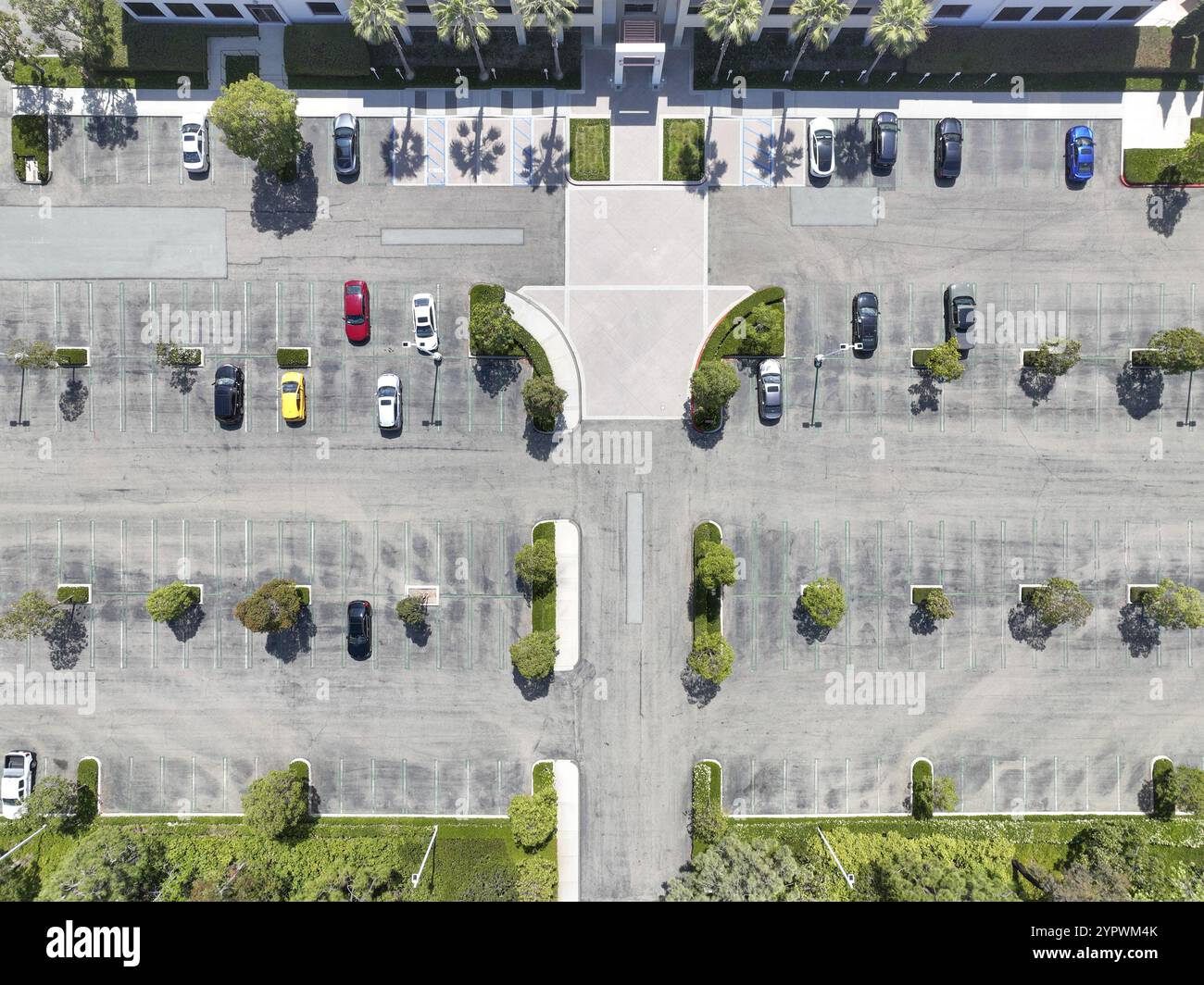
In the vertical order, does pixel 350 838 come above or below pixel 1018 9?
below

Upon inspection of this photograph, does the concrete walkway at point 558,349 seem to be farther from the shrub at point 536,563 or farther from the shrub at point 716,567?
the shrub at point 716,567

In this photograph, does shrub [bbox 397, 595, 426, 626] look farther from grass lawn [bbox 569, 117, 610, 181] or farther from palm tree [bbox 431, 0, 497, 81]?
palm tree [bbox 431, 0, 497, 81]

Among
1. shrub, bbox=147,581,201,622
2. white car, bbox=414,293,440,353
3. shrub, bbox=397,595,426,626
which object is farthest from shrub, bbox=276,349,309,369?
shrub, bbox=397,595,426,626

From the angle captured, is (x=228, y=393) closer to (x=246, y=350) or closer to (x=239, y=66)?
(x=246, y=350)

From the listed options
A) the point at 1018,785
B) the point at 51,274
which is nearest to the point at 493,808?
the point at 1018,785

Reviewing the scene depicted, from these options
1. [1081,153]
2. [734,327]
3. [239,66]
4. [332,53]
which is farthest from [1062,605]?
[239,66]
